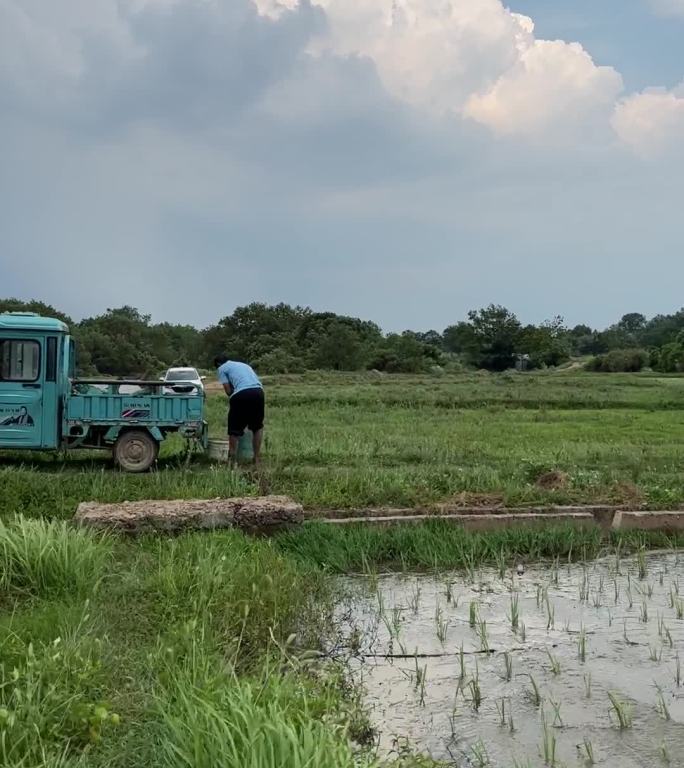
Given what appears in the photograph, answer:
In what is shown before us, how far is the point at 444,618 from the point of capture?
19.2 feet

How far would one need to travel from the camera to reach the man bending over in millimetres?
11062

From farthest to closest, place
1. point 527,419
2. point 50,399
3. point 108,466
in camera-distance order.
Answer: point 527,419 < point 108,466 < point 50,399

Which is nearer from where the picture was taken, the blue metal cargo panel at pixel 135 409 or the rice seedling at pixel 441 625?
the rice seedling at pixel 441 625

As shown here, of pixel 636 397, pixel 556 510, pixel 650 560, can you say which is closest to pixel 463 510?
pixel 556 510

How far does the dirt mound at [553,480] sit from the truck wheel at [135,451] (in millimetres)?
4874

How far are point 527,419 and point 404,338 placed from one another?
45.4 meters

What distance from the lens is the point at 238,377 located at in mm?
11281

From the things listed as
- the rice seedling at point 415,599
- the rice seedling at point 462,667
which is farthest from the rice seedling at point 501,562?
the rice seedling at point 462,667

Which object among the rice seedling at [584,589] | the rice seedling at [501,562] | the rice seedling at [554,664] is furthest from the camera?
the rice seedling at [501,562]

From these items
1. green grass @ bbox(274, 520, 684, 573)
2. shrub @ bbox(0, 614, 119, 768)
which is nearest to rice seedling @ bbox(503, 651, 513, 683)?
green grass @ bbox(274, 520, 684, 573)

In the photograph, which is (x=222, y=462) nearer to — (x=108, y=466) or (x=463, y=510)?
(x=108, y=466)

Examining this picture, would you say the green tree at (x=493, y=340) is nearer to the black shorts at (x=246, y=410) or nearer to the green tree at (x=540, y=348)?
the green tree at (x=540, y=348)

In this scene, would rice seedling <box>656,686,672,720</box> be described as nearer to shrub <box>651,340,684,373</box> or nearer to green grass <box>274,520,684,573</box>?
green grass <box>274,520,684,573</box>

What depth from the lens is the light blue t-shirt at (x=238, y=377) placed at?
36.7 ft
